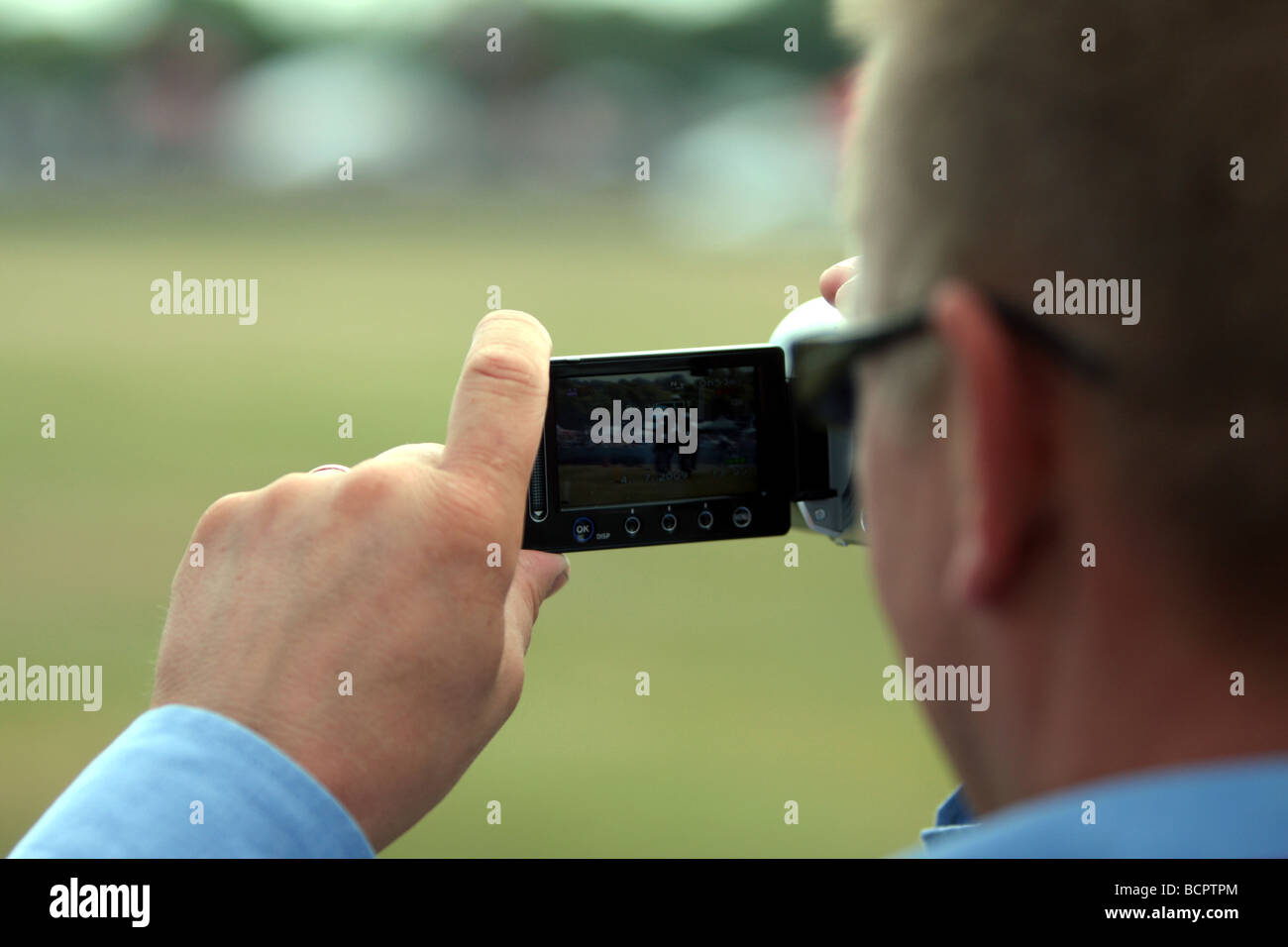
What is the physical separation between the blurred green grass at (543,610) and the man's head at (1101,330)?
233mm

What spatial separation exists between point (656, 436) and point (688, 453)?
2 cm

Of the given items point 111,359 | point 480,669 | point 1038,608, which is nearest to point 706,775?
point 480,669

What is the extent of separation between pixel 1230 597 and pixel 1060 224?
5.1 inches

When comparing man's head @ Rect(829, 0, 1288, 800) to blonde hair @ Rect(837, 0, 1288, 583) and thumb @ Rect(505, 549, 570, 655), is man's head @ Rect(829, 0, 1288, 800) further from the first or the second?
thumb @ Rect(505, 549, 570, 655)

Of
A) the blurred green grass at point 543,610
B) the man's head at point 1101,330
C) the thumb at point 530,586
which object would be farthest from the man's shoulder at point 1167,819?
the thumb at point 530,586

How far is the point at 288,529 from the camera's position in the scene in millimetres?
Answer: 673

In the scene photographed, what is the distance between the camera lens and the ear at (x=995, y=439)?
433 millimetres

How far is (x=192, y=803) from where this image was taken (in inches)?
21.5

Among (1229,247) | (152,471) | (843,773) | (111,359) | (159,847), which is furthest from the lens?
(111,359)

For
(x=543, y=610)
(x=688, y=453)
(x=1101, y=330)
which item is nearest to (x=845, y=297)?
(x=688, y=453)

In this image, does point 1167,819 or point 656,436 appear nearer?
point 1167,819

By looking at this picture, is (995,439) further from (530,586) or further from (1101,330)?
(530,586)

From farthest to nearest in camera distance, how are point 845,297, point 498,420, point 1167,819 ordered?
point 845,297 → point 498,420 → point 1167,819

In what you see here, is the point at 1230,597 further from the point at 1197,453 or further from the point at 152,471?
the point at 152,471
